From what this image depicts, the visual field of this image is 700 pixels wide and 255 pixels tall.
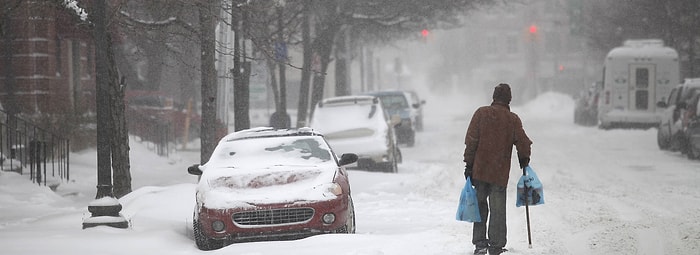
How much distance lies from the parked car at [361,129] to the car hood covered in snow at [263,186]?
31.9 ft

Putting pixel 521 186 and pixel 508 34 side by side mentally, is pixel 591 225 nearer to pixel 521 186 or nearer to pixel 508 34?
pixel 521 186

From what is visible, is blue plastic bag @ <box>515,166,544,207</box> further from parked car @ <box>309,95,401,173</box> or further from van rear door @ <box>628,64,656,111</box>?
van rear door @ <box>628,64,656,111</box>

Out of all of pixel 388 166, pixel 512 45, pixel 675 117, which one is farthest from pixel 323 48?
pixel 512 45

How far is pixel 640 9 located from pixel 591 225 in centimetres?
2860

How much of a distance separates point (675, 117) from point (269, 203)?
661 inches

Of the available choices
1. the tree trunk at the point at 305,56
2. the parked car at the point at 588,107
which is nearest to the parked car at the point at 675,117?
the tree trunk at the point at 305,56

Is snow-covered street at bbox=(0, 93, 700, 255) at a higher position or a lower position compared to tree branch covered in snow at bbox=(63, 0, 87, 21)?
lower

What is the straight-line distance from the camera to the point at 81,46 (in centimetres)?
2627

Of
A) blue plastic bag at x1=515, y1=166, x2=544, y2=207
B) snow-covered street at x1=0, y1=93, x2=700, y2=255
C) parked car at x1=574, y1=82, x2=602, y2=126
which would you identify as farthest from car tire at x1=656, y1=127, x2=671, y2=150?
blue plastic bag at x1=515, y1=166, x2=544, y2=207

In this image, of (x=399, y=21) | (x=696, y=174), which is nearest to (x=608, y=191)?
(x=696, y=174)

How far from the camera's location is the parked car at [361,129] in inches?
846

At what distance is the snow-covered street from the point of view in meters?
10.4

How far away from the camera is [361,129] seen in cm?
2208

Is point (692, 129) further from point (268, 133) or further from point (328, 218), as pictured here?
point (328, 218)
